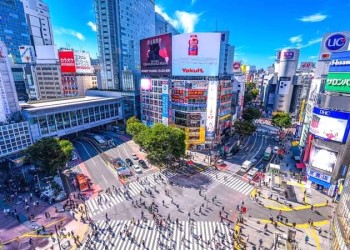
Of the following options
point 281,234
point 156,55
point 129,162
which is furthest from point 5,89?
point 281,234

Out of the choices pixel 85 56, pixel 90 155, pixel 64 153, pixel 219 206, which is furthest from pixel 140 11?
pixel 219 206

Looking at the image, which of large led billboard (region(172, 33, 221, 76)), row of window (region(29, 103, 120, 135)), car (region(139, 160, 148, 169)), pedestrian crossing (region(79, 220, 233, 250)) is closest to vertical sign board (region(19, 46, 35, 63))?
row of window (region(29, 103, 120, 135))

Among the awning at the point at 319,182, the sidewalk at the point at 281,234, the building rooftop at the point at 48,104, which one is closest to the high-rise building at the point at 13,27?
the building rooftop at the point at 48,104

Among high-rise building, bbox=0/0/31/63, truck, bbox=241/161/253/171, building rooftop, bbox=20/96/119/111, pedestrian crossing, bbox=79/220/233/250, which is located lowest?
pedestrian crossing, bbox=79/220/233/250

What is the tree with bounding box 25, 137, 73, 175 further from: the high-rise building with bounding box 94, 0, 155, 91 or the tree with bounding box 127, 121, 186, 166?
the high-rise building with bounding box 94, 0, 155, 91

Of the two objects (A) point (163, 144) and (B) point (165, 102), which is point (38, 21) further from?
(A) point (163, 144)

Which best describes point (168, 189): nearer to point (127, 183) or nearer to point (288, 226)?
point (127, 183)
